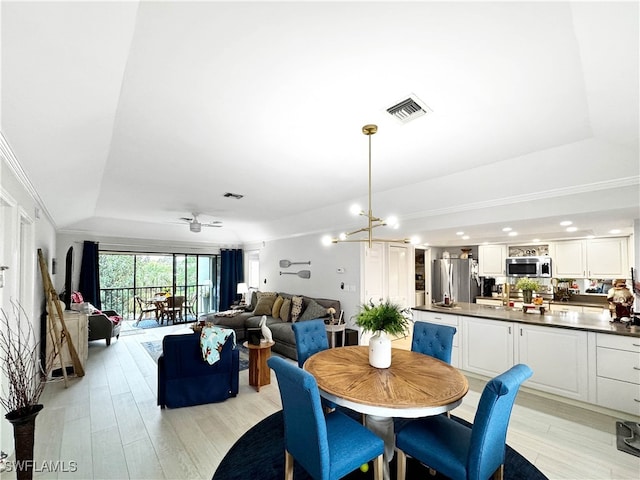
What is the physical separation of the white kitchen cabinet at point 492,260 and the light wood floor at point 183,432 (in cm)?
352

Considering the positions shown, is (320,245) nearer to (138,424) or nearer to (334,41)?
(138,424)

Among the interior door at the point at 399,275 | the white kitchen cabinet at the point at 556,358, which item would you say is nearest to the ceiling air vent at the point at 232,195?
the interior door at the point at 399,275

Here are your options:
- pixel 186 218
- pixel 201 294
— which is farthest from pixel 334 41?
pixel 201 294

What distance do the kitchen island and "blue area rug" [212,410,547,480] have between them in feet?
4.75

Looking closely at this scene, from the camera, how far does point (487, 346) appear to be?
3.97 m

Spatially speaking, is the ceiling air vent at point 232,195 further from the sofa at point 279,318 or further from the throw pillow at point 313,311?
the throw pillow at point 313,311

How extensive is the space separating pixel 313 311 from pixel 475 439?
420 cm

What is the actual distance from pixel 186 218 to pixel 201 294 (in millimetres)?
3416

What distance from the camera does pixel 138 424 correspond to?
2932mm

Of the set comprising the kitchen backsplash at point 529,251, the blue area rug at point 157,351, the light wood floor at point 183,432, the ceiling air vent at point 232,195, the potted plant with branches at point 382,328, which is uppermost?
the ceiling air vent at point 232,195

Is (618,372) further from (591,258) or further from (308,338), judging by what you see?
(308,338)

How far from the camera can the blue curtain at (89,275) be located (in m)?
6.83

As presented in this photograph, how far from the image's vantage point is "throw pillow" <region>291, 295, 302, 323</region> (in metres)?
5.95

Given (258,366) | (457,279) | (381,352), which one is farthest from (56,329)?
(457,279)
